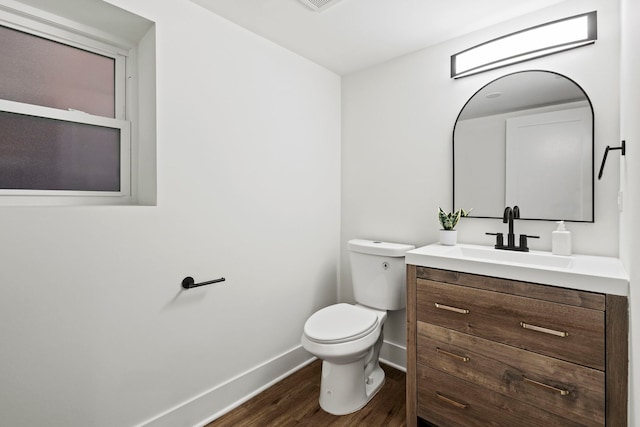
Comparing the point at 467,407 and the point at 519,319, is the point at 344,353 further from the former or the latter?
the point at 519,319

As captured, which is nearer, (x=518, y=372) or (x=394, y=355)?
(x=518, y=372)

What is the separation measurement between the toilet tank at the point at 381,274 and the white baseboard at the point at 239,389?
0.46 meters

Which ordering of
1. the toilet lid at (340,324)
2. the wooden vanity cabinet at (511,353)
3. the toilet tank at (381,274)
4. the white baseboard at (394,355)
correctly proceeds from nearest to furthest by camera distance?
the wooden vanity cabinet at (511,353) < the toilet lid at (340,324) < the toilet tank at (381,274) < the white baseboard at (394,355)

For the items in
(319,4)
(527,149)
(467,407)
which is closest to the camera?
(467,407)

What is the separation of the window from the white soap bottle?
2.05 metres

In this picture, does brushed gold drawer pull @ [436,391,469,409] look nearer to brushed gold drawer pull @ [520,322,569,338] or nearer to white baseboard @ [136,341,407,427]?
brushed gold drawer pull @ [520,322,569,338]

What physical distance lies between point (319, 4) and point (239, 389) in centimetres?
224

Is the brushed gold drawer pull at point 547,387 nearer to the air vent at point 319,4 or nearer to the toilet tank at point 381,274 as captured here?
the toilet tank at point 381,274

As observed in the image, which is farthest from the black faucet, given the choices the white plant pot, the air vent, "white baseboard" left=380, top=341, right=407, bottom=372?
the air vent

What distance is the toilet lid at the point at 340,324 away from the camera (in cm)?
168

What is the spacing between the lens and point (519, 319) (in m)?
1.30

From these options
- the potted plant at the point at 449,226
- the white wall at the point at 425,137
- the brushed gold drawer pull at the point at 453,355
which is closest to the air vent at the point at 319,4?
the white wall at the point at 425,137

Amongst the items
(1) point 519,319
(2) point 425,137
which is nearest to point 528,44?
(2) point 425,137

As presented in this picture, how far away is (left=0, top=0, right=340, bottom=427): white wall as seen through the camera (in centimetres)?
121
